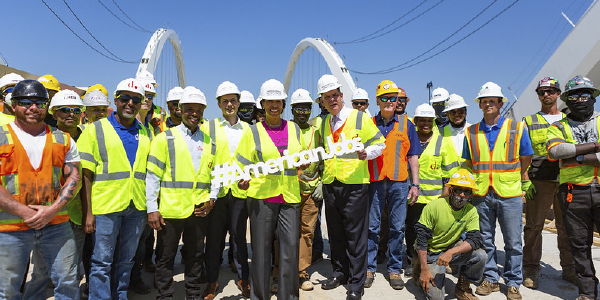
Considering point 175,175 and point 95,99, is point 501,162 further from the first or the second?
point 95,99

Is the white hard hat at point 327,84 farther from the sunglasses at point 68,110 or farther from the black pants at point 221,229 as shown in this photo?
the sunglasses at point 68,110

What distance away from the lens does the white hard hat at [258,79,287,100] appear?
3.41 meters

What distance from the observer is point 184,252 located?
3.68 m

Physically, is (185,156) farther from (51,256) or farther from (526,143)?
(526,143)

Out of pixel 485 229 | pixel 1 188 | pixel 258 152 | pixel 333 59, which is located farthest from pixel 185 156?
pixel 333 59

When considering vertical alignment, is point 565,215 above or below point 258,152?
below

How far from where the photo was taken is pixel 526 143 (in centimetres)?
413

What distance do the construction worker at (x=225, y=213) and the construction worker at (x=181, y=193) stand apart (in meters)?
0.25

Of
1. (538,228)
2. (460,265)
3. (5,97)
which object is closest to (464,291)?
(460,265)

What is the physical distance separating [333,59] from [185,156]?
82.3ft

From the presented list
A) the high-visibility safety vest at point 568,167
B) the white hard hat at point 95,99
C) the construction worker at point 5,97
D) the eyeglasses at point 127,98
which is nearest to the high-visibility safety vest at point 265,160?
the eyeglasses at point 127,98

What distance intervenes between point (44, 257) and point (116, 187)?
2.59ft

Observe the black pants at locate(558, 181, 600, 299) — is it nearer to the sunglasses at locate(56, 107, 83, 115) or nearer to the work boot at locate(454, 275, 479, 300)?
the work boot at locate(454, 275, 479, 300)

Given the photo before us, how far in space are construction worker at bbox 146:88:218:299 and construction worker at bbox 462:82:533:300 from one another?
324 centimetres
